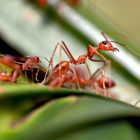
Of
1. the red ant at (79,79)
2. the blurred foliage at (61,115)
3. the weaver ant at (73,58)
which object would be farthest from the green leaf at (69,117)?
the weaver ant at (73,58)

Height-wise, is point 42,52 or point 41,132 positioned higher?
point 42,52

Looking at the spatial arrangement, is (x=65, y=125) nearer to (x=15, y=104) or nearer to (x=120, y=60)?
(x=15, y=104)

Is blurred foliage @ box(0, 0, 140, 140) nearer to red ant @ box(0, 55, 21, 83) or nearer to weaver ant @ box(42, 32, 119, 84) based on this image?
red ant @ box(0, 55, 21, 83)

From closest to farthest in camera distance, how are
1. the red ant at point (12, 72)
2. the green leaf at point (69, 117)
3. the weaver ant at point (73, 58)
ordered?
the green leaf at point (69, 117)
the red ant at point (12, 72)
the weaver ant at point (73, 58)

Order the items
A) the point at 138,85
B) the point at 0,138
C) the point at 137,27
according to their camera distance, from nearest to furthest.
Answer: the point at 0,138 → the point at 138,85 → the point at 137,27

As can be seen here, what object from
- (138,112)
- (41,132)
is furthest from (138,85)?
(41,132)

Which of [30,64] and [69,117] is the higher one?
[30,64]

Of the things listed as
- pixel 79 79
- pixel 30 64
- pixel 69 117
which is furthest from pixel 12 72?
pixel 69 117

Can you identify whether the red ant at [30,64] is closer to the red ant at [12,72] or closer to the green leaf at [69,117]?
the red ant at [12,72]

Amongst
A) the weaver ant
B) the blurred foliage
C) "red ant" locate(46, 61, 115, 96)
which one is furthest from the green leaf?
the weaver ant

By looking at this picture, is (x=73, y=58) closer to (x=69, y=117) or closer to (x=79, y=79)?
(x=79, y=79)

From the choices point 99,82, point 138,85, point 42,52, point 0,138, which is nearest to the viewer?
point 0,138
